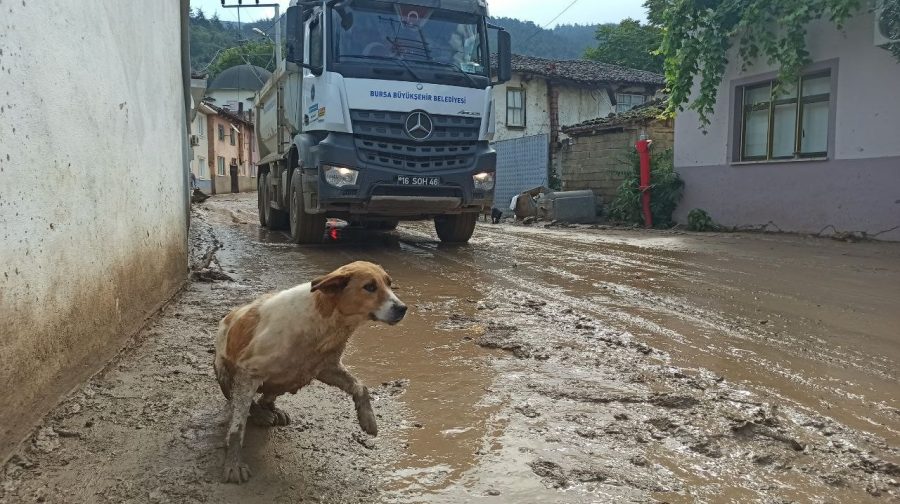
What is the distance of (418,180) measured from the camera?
28.8ft

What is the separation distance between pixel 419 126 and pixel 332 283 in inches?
252

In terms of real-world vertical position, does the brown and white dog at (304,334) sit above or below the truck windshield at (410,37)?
below

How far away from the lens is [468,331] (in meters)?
4.52

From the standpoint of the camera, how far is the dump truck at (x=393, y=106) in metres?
8.41

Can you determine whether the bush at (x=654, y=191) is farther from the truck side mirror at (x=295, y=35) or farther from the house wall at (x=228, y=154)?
the house wall at (x=228, y=154)

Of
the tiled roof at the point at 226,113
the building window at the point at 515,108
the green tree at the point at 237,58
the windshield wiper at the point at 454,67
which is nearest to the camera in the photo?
the windshield wiper at the point at 454,67

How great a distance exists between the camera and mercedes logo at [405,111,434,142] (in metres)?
8.64

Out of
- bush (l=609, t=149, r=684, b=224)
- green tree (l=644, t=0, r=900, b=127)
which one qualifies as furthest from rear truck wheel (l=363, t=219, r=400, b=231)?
green tree (l=644, t=0, r=900, b=127)

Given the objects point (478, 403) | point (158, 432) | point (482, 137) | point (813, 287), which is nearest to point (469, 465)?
point (478, 403)

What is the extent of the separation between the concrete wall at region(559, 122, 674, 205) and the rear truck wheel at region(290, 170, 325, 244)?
8.81 meters

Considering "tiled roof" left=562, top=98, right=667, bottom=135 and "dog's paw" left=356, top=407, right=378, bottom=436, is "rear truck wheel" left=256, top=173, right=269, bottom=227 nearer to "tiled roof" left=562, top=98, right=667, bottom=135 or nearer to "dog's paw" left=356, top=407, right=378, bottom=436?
"tiled roof" left=562, top=98, right=667, bottom=135

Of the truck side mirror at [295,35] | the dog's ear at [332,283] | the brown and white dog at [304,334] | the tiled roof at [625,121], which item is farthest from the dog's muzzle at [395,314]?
the tiled roof at [625,121]

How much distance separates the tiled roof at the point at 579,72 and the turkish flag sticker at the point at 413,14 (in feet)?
60.1

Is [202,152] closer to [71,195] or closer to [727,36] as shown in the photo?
[727,36]
